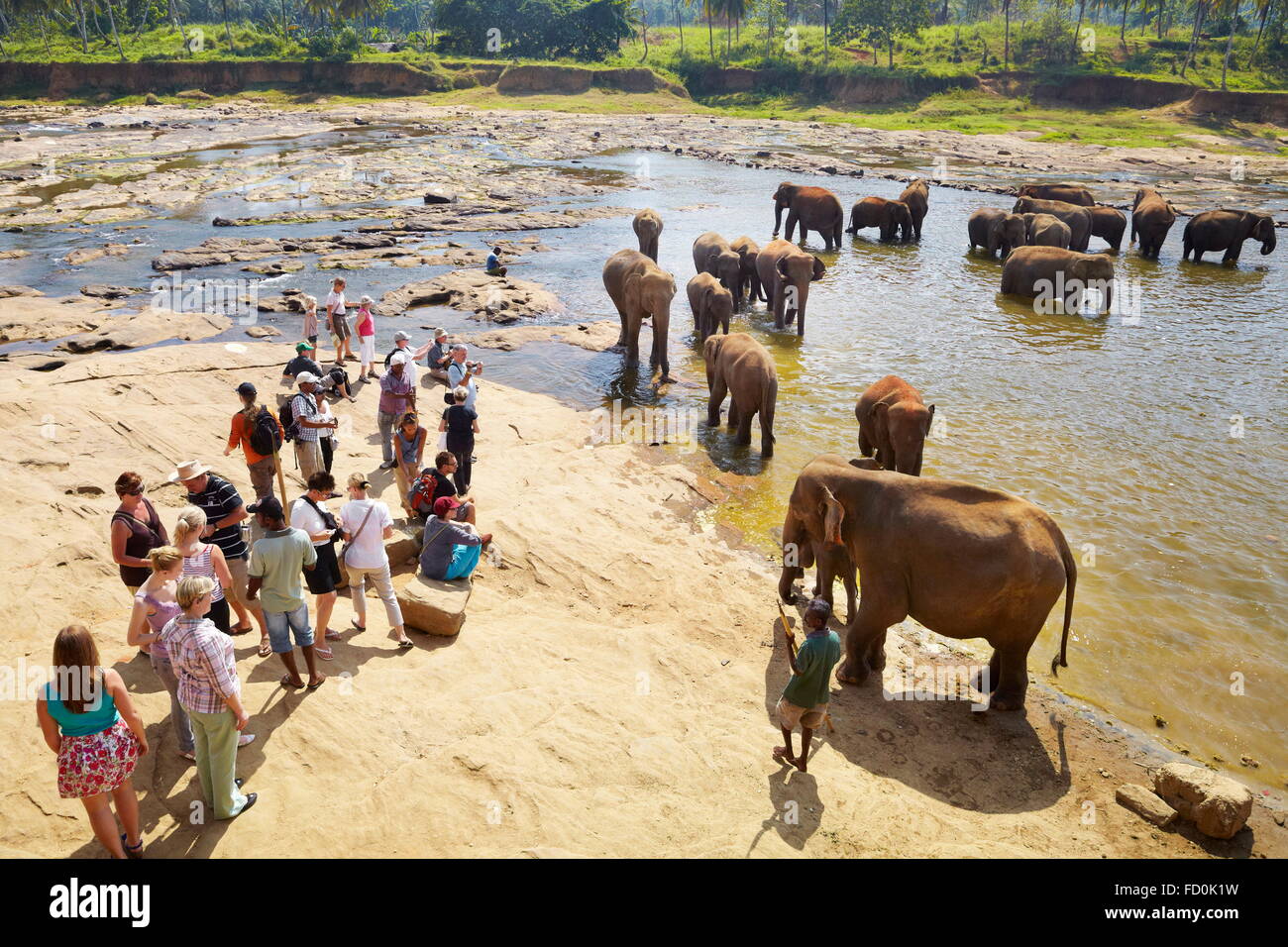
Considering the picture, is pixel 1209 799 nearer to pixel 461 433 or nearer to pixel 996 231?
pixel 461 433

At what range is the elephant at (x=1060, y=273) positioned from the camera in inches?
893

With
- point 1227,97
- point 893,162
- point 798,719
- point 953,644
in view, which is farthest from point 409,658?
point 1227,97

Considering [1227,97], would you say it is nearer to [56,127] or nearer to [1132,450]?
[1132,450]

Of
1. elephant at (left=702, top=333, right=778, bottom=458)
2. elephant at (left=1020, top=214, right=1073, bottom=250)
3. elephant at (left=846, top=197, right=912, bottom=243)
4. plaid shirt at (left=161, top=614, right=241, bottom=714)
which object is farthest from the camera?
elephant at (left=846, top=197, right=912, bottom=243)

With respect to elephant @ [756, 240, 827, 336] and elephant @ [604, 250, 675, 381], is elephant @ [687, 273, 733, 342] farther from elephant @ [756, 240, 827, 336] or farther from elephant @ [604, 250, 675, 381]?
elephant @ [756, 240, 827, 336]

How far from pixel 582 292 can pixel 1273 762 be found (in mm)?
18917

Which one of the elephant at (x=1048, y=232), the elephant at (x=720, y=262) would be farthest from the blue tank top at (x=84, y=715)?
the elephant at (x=1048, y=232)

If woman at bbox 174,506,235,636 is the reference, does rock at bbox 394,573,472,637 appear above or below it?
below

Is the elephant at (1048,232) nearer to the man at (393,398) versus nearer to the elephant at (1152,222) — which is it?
the elephant at (1152,222)

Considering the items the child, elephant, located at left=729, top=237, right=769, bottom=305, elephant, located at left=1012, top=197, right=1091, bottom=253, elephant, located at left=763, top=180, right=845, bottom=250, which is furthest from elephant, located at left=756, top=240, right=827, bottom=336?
the child

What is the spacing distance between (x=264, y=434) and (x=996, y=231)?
81.6ft

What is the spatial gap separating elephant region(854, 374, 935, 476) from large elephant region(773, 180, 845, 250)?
18.1 meters

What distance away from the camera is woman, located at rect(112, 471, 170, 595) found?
23.2ft
